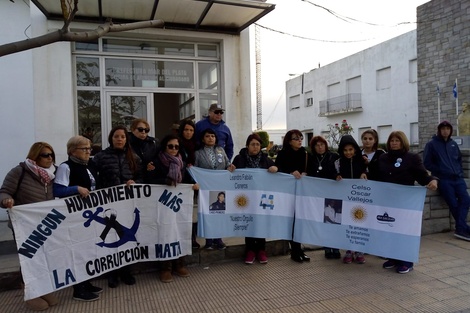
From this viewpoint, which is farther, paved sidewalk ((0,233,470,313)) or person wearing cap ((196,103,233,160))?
person wearing cap ((196,103,233,160))

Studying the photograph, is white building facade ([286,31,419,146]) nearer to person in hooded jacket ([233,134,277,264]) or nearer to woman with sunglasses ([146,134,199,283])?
person in hooded jacket ([233,134,277,264])

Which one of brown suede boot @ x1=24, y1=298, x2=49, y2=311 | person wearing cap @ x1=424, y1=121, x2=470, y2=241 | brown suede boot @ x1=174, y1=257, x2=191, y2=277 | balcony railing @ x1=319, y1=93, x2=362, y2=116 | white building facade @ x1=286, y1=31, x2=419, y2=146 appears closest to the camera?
brown suede boot @ x1=24, y1=298, x2=49, y2=311

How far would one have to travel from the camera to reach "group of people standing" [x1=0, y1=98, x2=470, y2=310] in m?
3.92

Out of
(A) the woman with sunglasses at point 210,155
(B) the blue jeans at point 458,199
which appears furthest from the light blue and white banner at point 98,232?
(B) the blue jeans at point 458,199

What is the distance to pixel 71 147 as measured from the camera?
3969 millimetres

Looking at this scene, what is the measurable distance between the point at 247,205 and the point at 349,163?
1.57 meters

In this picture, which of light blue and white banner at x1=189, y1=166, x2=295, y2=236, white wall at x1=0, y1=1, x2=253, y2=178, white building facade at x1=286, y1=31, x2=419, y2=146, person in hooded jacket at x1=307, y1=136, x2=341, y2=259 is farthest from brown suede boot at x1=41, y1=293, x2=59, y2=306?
white building facade at x1=286, y1=31, x2=419, y2=146

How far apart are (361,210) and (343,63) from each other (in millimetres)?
30282

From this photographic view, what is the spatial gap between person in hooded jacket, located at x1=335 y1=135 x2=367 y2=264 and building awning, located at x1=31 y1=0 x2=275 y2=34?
3096mm

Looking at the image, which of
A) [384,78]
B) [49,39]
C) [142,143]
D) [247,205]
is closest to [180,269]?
[247,205]

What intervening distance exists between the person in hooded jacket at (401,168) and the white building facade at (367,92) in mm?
22691

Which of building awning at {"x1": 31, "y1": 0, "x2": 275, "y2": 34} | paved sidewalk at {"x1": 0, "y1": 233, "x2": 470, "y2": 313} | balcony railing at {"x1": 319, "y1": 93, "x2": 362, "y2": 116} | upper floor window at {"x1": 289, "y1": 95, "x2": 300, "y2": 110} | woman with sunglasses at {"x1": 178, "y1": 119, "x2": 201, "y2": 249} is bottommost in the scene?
paved sidewalk at {"x1": 0, "y1": 233, "x2": 470, "y2": 313}

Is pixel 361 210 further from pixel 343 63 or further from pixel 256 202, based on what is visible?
pixel 343 63

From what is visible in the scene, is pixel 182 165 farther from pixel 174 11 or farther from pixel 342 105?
pixel 342 105
